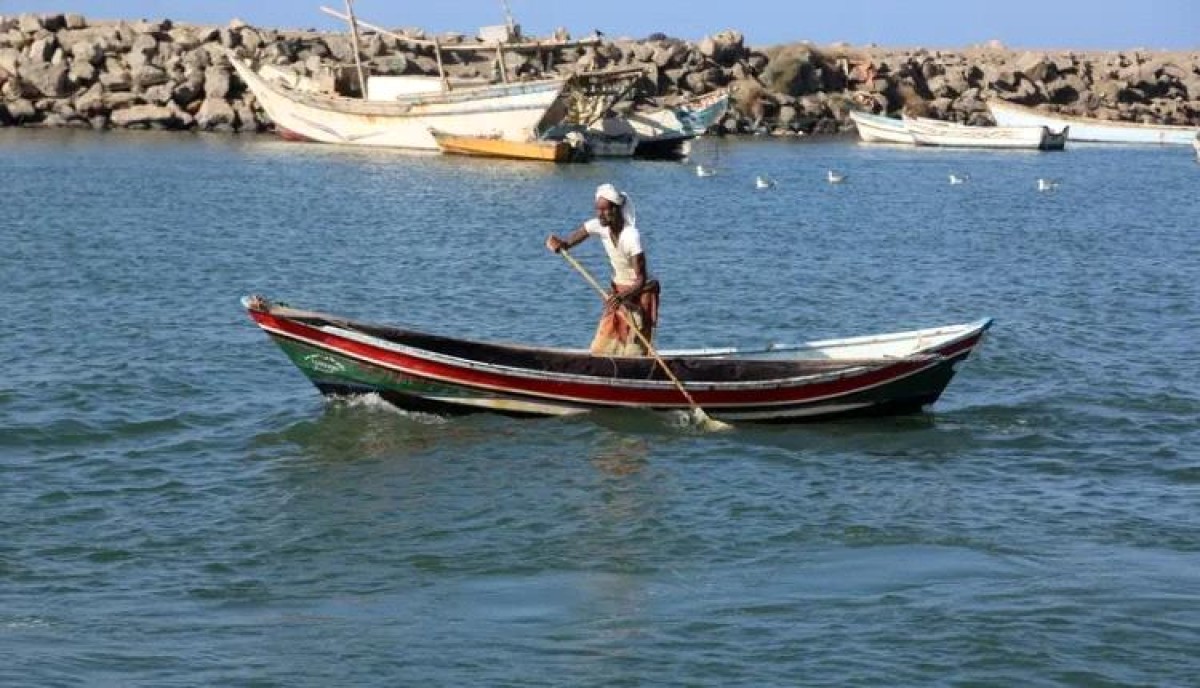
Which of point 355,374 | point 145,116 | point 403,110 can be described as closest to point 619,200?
point 355,374

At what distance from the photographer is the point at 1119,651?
10.4 meters

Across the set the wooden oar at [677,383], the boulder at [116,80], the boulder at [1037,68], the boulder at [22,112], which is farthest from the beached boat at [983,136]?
the wooden oar at [677,383]

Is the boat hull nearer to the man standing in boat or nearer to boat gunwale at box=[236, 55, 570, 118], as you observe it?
boat gunwale at box=[236, 55, 570, 118]

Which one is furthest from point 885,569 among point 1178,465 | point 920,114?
point 920,114

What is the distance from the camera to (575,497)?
45.5 feet

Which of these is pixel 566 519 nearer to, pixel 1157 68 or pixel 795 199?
pixel 795 199

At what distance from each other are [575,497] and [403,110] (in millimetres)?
38892

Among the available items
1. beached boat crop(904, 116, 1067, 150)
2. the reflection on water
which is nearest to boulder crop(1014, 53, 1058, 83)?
beached boat crop(904, 116, 1067, 150)

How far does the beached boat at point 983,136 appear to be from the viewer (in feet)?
217

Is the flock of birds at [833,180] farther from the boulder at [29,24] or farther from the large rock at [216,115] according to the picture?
the boulder at [29,24]

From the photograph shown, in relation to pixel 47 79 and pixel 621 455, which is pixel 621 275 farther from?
pixel 47 79

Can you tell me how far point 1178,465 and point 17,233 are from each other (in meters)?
21.4

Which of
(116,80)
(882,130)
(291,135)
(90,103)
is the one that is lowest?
(882,130)

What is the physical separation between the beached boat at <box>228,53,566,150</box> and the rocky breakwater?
1.71 metres
